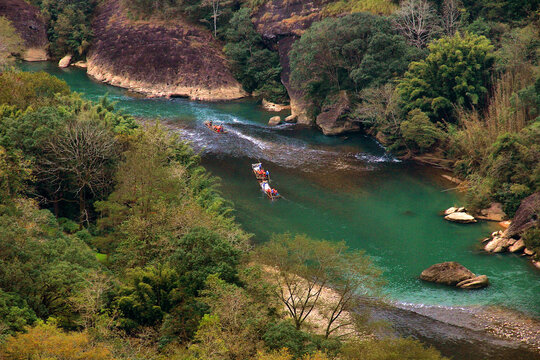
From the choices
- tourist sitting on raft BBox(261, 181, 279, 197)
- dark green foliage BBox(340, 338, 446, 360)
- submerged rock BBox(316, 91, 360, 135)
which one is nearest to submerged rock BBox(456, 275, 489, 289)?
dark green foliage BBox(340, 338, 446, 360)

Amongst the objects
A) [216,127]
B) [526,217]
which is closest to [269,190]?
[216,127]

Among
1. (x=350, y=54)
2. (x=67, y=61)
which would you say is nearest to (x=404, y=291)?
(x=350, y=54)

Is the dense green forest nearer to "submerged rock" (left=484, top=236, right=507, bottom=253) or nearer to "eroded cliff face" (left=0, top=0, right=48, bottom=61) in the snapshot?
"submerged rock" (left=484, top=236, right=507, bottom=253)

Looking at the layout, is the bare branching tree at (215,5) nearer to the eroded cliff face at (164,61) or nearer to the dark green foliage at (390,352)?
the eroded cliff face at (164,61)

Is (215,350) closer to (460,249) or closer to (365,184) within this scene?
(460,249)

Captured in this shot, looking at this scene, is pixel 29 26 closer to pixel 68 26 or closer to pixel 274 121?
pixel 68 26

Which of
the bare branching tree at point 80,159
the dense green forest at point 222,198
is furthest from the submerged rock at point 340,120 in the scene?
the bare branching tree at point 80,159
